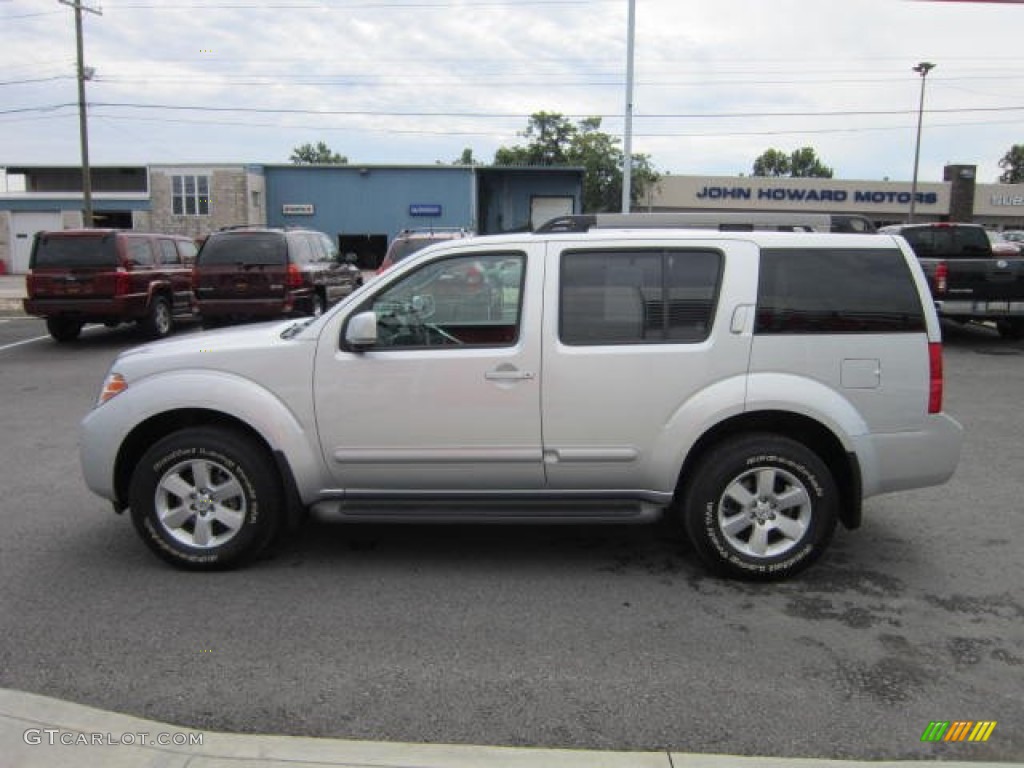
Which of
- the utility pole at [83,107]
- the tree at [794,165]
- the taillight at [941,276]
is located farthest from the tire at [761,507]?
the tree at [794,165]

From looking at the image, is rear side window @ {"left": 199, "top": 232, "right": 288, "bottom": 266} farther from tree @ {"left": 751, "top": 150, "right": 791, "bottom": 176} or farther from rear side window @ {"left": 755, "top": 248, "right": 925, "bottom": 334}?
tree @ {"left": 751, "top": 150, "right": 791, "bottom": 176}

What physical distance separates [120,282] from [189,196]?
31.2 meters

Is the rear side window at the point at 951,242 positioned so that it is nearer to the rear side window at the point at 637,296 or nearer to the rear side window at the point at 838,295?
the rear side window at the point at 838,295

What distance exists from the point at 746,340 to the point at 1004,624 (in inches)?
69.9

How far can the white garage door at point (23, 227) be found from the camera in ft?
145

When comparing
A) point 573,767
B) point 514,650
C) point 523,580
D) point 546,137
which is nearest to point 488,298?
point 523,580

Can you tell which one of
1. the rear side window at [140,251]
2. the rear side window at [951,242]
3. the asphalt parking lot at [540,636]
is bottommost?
the asphalt parking lot at [540,636]

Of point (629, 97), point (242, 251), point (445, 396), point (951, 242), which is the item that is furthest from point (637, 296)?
point (629, 97)

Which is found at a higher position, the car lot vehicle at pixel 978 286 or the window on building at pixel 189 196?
the window on building at pixel 189 196

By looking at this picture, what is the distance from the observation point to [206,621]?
4.04 metres

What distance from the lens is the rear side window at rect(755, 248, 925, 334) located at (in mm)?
4391

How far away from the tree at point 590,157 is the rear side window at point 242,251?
4285 centimetres

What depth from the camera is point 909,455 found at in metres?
4.42

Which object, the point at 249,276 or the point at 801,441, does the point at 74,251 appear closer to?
the point at 249,276
